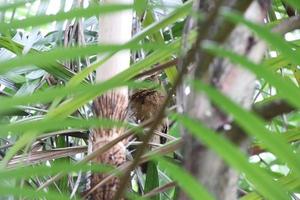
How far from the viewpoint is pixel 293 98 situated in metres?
0.22

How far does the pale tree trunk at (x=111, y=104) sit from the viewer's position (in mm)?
531

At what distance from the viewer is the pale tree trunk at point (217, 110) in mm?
244

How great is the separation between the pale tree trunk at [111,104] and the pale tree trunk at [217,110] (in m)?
0.27

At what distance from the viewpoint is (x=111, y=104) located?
549 mm

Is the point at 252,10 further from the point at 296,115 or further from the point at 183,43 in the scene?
the point at 296,115

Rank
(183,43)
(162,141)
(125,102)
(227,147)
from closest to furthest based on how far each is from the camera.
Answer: (227,147)
(183,43)
(125,102)
(162,141)

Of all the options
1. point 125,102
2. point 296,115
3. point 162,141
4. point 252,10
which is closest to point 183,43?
point 252,10

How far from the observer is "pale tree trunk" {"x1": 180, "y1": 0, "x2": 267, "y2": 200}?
0.80 ft

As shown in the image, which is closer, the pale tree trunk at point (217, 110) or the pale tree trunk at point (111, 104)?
the pale tree trunk at point (217, 110)

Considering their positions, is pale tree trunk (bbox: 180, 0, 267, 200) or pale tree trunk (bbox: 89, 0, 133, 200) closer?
pale tree trunk (bbox: 180, 0, 267, 200)

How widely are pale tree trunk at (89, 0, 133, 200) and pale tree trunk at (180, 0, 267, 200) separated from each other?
0.27 meters

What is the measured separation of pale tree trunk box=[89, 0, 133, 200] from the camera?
1.74ft

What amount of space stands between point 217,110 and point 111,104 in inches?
11.9

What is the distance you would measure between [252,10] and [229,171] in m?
0.08
